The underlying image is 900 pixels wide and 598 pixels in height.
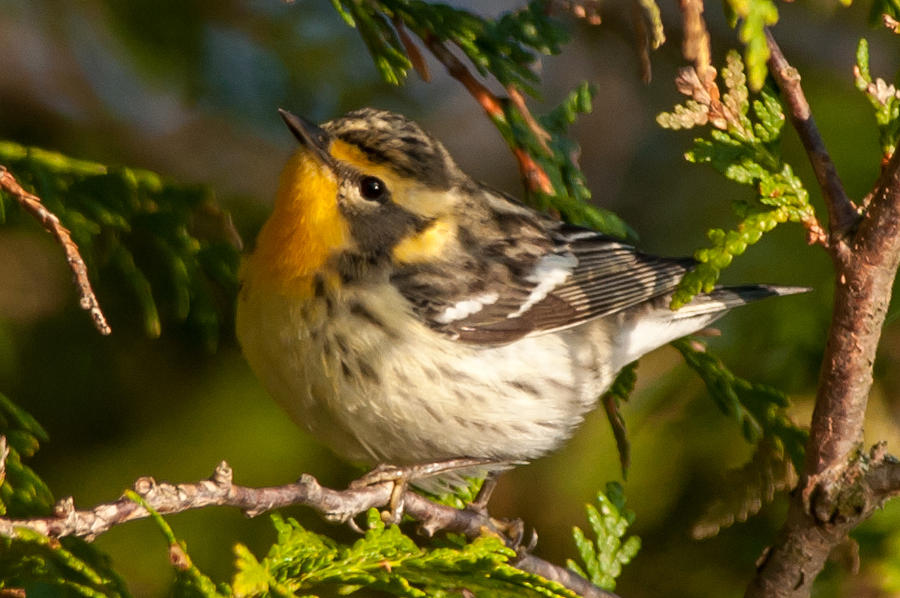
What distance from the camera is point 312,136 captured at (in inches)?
113

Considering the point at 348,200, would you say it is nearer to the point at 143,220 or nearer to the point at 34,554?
the point at 143,220

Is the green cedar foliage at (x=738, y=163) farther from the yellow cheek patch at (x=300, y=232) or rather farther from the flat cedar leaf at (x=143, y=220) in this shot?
the flat cedar leaf at (x=143, y=220)

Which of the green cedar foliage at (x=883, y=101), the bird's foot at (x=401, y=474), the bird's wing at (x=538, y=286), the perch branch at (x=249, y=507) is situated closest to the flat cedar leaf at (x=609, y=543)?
the perch branch at (x=249, y=507)

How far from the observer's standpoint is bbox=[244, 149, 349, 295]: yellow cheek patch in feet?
9.25

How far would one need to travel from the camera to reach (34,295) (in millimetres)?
3242

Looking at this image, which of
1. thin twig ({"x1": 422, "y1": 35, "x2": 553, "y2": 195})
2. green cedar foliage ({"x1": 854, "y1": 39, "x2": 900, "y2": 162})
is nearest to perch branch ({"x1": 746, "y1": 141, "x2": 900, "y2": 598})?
green cedar foliage ({"x1": 854, "y1": 39, "x2": 900, "y2": 162})

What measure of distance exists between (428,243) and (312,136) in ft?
1.47

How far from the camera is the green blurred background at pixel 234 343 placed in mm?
3236

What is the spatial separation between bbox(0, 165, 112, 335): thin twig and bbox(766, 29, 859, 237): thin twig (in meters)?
1.30

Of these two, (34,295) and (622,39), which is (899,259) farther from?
(622,39)

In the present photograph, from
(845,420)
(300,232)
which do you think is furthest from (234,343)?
(845,420)

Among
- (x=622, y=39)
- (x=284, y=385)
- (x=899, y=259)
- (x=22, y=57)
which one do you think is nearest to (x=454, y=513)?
(x=284, y=385)

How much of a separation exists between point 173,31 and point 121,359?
1.03 meters

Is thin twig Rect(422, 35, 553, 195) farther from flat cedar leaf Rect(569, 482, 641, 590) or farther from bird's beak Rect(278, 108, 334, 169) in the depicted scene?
flat cedar leaf Rect(569, 482, 641, 590)
